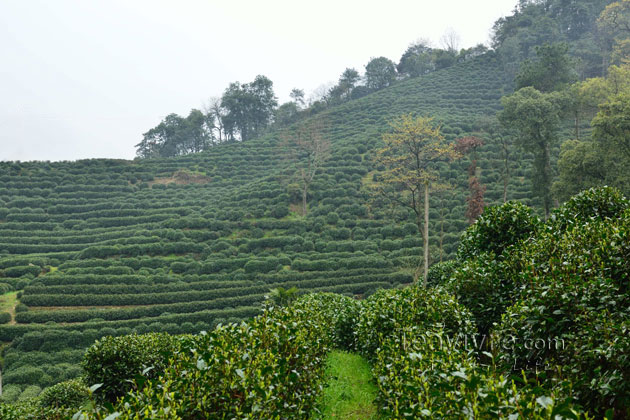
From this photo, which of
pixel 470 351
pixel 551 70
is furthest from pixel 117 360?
pixel 551 70

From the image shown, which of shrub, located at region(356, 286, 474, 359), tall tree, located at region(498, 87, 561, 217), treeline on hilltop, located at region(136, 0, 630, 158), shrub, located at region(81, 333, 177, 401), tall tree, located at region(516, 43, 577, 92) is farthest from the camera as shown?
treeline on hilltop, located at region(136, 0, 630, 158)

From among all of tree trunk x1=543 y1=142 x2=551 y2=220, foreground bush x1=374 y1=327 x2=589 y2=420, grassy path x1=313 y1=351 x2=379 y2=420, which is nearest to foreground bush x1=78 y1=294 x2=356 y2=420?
grassy path x1=313 y1=351 x2=379 y2=420

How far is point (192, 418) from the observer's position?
2.86m

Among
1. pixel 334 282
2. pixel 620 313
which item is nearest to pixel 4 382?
pixel 334 282

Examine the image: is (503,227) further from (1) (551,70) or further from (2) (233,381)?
(1) (551,70)

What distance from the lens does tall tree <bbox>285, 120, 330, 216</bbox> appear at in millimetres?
34469

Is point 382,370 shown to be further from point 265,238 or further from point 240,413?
point 265,238

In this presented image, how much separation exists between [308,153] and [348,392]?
37712 millimetres

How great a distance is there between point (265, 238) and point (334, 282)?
7.96 m

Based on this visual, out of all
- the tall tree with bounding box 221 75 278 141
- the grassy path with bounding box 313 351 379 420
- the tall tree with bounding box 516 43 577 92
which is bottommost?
the grassy path with bounding box 313 351 379 420

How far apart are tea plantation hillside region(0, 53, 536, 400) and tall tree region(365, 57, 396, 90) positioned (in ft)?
84.0

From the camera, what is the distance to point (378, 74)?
70.9 meters

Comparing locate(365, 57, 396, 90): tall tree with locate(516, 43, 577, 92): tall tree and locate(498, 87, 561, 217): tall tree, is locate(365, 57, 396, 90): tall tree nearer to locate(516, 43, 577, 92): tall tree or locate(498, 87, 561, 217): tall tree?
locate(516, 43, 577, 92): tall tree

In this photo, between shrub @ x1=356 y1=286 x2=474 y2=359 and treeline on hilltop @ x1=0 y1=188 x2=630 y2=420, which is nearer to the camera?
treeline on hilltop @ x1=0 y1=188 x2=630 y2=420
